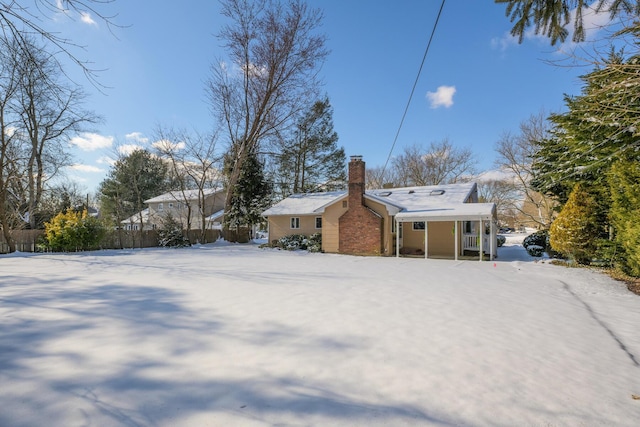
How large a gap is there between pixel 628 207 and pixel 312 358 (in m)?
11.3

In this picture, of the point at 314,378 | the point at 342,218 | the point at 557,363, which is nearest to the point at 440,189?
the point at 342,218

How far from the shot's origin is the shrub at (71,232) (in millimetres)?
16969

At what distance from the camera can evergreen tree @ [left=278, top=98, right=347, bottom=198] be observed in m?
32.7

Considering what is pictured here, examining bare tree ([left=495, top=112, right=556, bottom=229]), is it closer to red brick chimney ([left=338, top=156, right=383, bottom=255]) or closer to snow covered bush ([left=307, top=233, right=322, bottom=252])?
red brick chimney ([left=338, top=156, right=383, bottom=255])

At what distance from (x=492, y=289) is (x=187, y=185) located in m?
35.7

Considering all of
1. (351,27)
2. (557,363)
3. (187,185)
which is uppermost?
(351,27)

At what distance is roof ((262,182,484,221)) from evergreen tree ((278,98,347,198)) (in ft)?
26.0

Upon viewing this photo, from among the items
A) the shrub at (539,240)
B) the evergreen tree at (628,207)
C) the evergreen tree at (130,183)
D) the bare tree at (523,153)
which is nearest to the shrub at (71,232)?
the evergreen tree at (130,183)

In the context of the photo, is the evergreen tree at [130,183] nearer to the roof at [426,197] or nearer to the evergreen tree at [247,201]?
the evergreen tree at [247,201]

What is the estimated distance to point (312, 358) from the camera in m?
3.68

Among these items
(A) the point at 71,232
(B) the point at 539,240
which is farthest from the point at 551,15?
(A) the point at 71,232

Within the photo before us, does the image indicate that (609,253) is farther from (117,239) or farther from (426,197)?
(117,239)

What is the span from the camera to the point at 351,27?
12195 mm

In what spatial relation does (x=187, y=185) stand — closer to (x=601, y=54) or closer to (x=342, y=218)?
(x=342, y=218)
